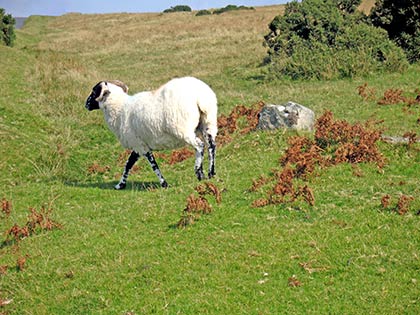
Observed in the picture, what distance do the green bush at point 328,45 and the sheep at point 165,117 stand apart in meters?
12.9

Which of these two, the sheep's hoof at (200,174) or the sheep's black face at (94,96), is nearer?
the sheep's hoof at (200,174)

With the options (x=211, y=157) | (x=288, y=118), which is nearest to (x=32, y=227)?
(x=211, y=157)

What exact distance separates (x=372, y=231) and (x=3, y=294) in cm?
545

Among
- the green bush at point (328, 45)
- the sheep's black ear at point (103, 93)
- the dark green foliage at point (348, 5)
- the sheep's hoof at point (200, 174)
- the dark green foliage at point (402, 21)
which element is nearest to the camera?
the sheep's hoof at point (200, 174)

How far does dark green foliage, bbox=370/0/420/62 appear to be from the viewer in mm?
26156

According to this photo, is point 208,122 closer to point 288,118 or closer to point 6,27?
point 288,118

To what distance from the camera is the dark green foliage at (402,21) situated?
26156mm

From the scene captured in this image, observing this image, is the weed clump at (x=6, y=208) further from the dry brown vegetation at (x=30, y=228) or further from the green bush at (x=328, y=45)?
the green bush at (x=328, y=45)

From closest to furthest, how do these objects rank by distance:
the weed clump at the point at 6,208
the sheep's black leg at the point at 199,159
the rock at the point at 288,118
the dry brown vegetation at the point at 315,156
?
the dry brown vegetation at the point at 315,156, the weed clump at the point at 6,208, the sheep's black leg at the point at 199,159, the rock at the point at 288,118

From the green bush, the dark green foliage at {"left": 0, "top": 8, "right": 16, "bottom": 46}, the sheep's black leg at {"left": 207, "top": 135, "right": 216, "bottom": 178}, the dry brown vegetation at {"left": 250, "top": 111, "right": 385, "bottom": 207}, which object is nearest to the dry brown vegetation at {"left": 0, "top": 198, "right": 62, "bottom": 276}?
the sheep's black leg at {"left": 207, "top": 135, "right": 216, "bottom": 178}

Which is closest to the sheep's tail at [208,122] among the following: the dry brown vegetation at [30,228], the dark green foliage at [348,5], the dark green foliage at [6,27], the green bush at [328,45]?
the dry brown vegetation at [30,228]

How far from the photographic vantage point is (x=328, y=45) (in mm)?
26406

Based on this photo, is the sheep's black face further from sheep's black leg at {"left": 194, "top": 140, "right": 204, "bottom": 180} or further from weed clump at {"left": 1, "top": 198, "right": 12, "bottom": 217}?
weed clump at {"left": 1, "top": 198, "right": 12, "bottom": 217}

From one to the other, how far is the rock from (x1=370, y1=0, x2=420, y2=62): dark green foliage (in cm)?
1330
